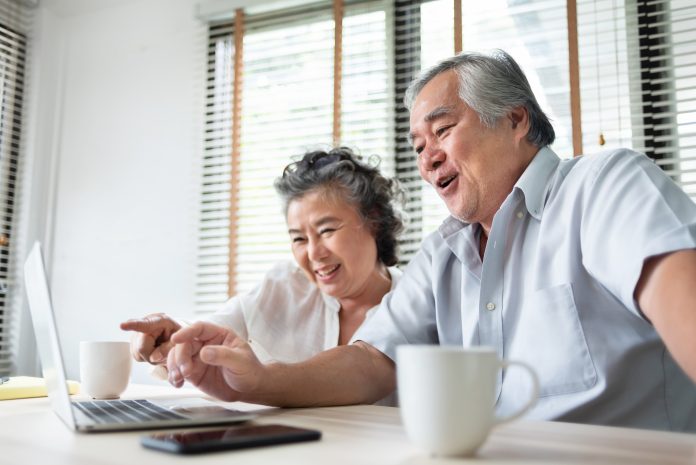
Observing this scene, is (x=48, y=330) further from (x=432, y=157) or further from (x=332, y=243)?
(x=332, y=243)

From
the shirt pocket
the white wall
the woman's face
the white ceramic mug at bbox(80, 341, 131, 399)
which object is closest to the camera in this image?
the shirt pocket

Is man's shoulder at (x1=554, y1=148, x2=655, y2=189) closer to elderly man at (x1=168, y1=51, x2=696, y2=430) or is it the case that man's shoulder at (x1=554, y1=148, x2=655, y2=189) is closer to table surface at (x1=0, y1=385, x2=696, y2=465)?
elderly man at (x1=168, y1=51, x2=696, y2=430)

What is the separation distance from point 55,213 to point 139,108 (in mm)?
712

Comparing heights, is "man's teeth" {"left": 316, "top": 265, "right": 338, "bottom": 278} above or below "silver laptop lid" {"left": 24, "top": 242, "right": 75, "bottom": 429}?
above

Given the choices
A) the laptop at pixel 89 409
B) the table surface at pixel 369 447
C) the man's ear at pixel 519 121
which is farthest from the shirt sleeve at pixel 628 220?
the laptop at pixel 89 409

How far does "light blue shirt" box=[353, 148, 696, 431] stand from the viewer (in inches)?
36.4

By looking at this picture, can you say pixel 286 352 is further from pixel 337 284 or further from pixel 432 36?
pixel 432 36

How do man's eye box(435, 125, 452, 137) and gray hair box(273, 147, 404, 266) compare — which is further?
gray hair box(273, 147, 404, 266)

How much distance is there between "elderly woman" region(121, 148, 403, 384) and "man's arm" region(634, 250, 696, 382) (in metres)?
1.06


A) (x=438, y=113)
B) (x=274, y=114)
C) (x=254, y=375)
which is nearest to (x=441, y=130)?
(x=438, y=113)

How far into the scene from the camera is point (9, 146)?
328 cm

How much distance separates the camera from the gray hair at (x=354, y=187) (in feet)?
6.23

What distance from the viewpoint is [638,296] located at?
873mm

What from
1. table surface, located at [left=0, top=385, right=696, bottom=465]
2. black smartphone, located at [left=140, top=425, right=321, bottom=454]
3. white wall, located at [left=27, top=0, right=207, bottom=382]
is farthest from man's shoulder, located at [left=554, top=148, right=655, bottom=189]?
white wall, located at [left=27, top=0, right=207, bottom=382]
